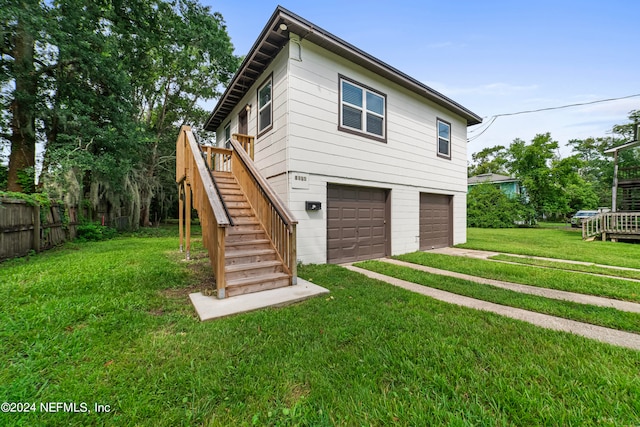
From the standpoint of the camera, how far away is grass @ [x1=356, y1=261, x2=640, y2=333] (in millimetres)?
2648

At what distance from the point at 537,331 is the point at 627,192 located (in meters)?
16.8

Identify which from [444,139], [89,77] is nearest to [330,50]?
[444,139]

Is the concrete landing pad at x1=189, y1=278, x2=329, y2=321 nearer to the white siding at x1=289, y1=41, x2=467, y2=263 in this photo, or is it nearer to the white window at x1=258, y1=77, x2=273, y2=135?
the white siding at x1=289, y1=41, x2=467, y2=263

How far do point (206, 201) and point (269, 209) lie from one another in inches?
41.5

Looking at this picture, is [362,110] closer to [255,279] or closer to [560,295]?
[255,279]

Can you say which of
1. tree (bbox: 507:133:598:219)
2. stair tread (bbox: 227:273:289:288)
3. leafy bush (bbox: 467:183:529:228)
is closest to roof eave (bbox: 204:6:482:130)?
stair tread (bbox: 227:273:289:288)

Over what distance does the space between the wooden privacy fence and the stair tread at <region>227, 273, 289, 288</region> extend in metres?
5.48

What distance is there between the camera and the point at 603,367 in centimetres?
183

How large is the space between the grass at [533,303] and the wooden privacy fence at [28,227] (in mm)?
7960

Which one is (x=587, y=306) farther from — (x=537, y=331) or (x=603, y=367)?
(x=603, y=367)

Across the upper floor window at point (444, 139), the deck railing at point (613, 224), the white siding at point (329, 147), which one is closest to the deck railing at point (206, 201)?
the white siding at point (329, 147)

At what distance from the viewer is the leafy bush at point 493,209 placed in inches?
709

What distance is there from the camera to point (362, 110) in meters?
6.18

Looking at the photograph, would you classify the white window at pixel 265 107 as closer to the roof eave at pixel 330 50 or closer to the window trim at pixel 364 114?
the roof eave at pixel 330 50
